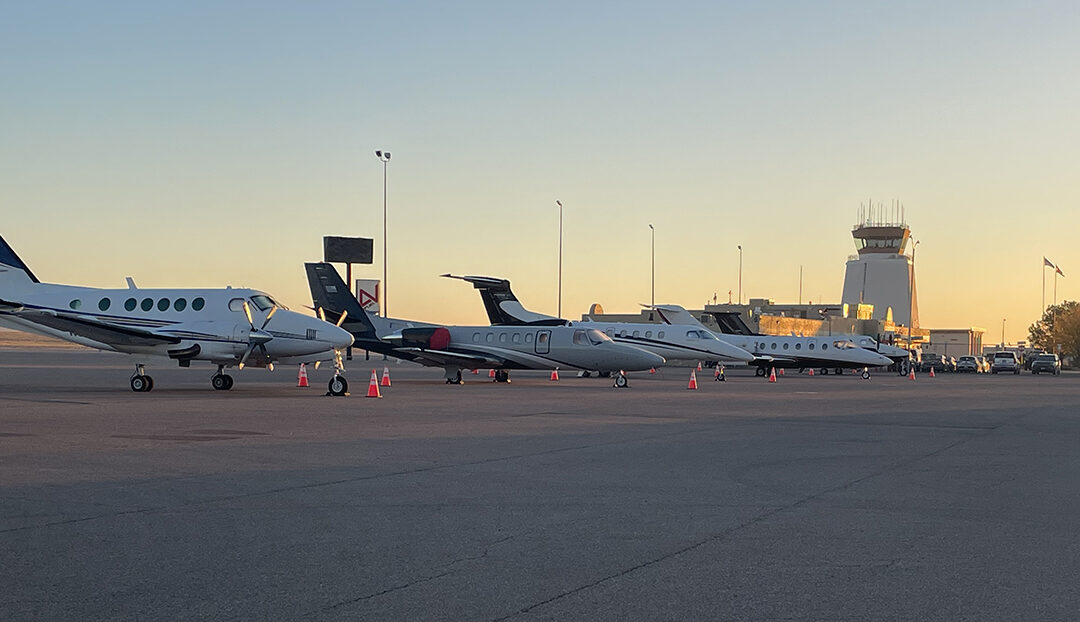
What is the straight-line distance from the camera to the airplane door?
36969 millimetres

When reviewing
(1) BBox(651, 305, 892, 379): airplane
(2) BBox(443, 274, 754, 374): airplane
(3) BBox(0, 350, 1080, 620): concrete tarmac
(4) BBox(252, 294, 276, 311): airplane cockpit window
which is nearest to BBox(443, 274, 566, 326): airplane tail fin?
(2) BBox(443, 274, 754, 374): airplane

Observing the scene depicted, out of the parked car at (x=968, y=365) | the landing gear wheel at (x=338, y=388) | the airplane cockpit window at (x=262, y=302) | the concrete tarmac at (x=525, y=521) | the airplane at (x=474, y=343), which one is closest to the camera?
the concrete tarmac at (x=525, y=521)

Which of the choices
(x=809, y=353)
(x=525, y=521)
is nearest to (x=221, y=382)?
(x=525, y=521)

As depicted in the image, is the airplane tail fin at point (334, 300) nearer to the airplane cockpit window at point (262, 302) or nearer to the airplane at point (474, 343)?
the airplane at point (474, 343)

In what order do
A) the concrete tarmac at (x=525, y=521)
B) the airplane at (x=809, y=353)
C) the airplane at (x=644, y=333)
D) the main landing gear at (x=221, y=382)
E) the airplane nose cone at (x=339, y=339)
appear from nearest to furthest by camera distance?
the concrete tarmac at (x=525, y=521) < the airplane nose cone at (x=339, y=339) < the main landing gear at (x=221, y=382) < the airplane at (x=644, y=333) < the airplane at (x=809, y=353)

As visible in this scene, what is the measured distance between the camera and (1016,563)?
24.1 feet

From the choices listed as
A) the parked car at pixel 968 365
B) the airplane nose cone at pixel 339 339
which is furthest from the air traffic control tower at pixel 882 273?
the airplane nose cone at pixel 339 339

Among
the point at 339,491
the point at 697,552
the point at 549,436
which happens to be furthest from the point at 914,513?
the point at 549,436

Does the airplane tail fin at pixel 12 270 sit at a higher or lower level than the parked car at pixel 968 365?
higher

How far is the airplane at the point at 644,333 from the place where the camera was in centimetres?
4831

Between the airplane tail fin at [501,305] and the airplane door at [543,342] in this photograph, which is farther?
the airplane tail fin at [501,305]

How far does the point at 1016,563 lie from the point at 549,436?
32.6 feet

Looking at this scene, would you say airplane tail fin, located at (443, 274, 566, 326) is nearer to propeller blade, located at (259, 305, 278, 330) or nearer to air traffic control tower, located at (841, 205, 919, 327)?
propeller blade, located at (259, 305, 278, 330)

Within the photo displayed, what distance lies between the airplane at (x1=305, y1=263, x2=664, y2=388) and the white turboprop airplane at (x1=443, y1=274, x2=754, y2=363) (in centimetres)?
884
